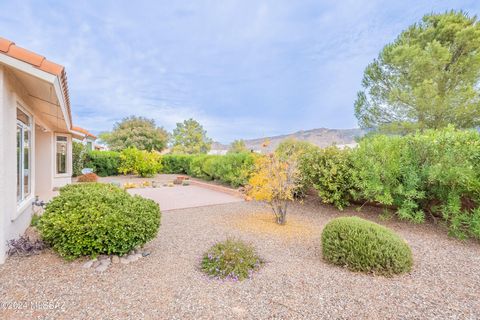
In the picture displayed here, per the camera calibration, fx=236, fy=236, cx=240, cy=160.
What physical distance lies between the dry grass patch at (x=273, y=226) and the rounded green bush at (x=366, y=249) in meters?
1.87

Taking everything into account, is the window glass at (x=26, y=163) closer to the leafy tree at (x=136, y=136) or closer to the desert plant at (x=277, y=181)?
the desert plant at (x=277, y=181)

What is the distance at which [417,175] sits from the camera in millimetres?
7031

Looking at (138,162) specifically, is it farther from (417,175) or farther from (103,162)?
(417,175)

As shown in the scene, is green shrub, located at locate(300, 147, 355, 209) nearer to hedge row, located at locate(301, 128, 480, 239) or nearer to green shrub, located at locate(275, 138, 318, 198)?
hedge row, located at locate(301, 128, 480, 239)

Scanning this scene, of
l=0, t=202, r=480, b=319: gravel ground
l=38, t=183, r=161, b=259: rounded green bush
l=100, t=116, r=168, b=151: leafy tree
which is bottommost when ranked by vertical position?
l=0, t=202, r=480, b=319: gravel ground

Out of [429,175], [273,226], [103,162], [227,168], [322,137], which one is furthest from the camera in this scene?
[103,162]

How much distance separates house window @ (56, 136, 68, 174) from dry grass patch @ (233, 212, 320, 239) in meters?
12.6

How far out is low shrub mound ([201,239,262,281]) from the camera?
4.21m

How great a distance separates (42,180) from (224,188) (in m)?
9.86

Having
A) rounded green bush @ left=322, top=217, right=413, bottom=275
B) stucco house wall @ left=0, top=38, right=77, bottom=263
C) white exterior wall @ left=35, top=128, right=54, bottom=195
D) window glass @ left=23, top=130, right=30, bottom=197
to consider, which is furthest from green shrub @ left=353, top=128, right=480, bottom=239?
white exterior wall @ left=35, top=128, right=54, bottom=195

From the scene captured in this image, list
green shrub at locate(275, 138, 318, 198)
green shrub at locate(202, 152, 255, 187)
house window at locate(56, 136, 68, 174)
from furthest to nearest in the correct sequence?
house window at locate(56, 136, 68, 174)
green shrub at locate(202, 152, 255, 187)
green shrub at locate(275, 138, 318, 198)

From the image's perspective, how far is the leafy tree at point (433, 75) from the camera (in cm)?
1338

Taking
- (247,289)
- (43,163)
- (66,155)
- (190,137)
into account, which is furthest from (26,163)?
(190,137)

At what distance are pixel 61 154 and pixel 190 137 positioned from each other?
29093mm
